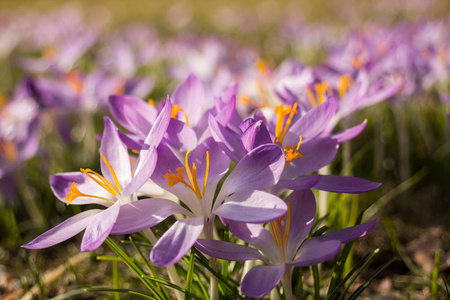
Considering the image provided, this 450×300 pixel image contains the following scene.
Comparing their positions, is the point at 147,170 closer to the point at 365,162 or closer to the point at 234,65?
the point at 365,162

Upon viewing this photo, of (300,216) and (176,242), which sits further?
Result: (300,216)

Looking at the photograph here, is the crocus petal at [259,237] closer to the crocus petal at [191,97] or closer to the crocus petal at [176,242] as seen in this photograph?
the crocus petal at [176,242]

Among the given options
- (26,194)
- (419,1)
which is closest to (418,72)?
(26,194)

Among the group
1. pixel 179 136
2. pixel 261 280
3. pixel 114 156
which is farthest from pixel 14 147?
pixel 261 280

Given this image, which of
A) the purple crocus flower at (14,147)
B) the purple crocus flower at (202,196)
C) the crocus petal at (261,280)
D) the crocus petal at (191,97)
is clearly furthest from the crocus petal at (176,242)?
the purple crocus flower at (14,147)

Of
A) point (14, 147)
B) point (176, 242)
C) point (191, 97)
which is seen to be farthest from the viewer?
point (14, 147)

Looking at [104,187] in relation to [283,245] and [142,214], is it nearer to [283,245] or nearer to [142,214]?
[142,214]
